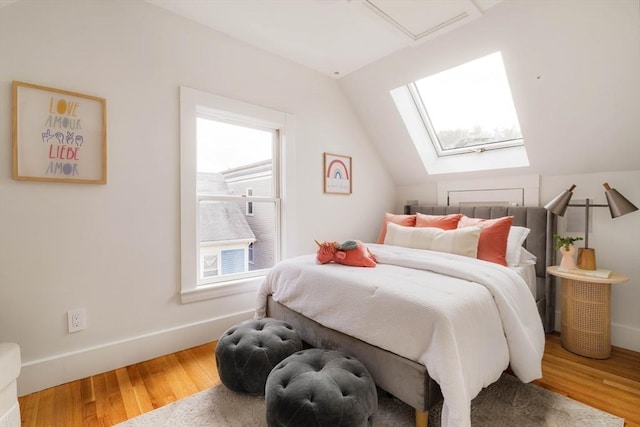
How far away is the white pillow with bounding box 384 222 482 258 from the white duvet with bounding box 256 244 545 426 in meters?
0.31

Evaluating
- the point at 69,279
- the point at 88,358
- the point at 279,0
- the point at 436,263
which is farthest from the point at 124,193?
the point at 436,263

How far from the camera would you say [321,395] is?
4.06ft

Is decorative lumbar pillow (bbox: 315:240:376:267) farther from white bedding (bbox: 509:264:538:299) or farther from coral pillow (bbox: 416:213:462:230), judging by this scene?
white bedding (bbox: 509:264:538:299)

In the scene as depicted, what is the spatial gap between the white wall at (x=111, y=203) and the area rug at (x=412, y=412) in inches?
28.7

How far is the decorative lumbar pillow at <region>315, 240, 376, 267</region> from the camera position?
2.15 metres

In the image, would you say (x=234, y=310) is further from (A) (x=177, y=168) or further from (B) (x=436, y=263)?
(B) (x=436, y=263)

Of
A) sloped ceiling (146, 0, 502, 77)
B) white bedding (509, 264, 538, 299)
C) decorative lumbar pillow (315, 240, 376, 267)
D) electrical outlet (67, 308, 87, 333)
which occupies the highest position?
sloped ceiling (146, 0, 502, 77)

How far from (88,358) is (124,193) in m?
A: 1.10

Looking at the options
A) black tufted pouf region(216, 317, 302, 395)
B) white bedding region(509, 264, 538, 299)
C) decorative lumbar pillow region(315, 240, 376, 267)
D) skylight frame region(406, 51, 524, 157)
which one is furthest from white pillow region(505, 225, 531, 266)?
black tufted pouf region(216, 317, 302, 395)

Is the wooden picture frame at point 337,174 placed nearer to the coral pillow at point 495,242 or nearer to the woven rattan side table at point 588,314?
the coral pillow at point 495,242

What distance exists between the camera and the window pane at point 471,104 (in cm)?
285

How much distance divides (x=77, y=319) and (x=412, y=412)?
2.12m

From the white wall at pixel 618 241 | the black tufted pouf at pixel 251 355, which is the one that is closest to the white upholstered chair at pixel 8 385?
the black tufted pouf at pixel 251 355

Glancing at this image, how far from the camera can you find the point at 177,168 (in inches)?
90.7
